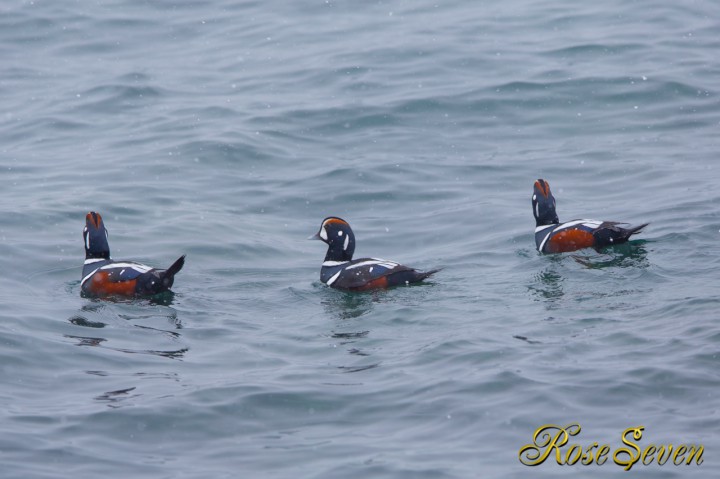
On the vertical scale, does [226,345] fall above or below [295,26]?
below

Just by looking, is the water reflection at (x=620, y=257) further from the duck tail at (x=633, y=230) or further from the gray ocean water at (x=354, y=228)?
the duck tail at (x=633, y=230)

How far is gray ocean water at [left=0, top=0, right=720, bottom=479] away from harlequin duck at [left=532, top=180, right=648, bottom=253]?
20 cm

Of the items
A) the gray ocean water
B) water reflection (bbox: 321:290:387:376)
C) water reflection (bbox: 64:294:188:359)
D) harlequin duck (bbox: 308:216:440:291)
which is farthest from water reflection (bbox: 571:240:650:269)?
A: water reflection (bbox: 64:294:188:359)

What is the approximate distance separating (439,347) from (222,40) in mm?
15666

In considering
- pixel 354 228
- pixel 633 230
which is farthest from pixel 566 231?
pixel 354 228

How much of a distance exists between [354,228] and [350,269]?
9.19 ft

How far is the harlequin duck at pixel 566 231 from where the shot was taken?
538 inches

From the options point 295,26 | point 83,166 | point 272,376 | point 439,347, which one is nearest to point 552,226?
point 439,347

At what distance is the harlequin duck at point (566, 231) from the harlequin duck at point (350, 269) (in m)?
1.73

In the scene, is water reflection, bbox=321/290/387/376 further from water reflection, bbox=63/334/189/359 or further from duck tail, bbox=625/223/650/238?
duck tail, bbox=625/223/650/238

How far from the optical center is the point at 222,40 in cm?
2517

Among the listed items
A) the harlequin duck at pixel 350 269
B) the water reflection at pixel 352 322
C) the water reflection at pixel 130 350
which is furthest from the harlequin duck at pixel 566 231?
the water reflection at pixel 130 350

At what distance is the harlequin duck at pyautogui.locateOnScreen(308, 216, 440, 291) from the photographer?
1316 cm

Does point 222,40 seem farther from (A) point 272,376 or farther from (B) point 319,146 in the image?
(A) point 272,376
